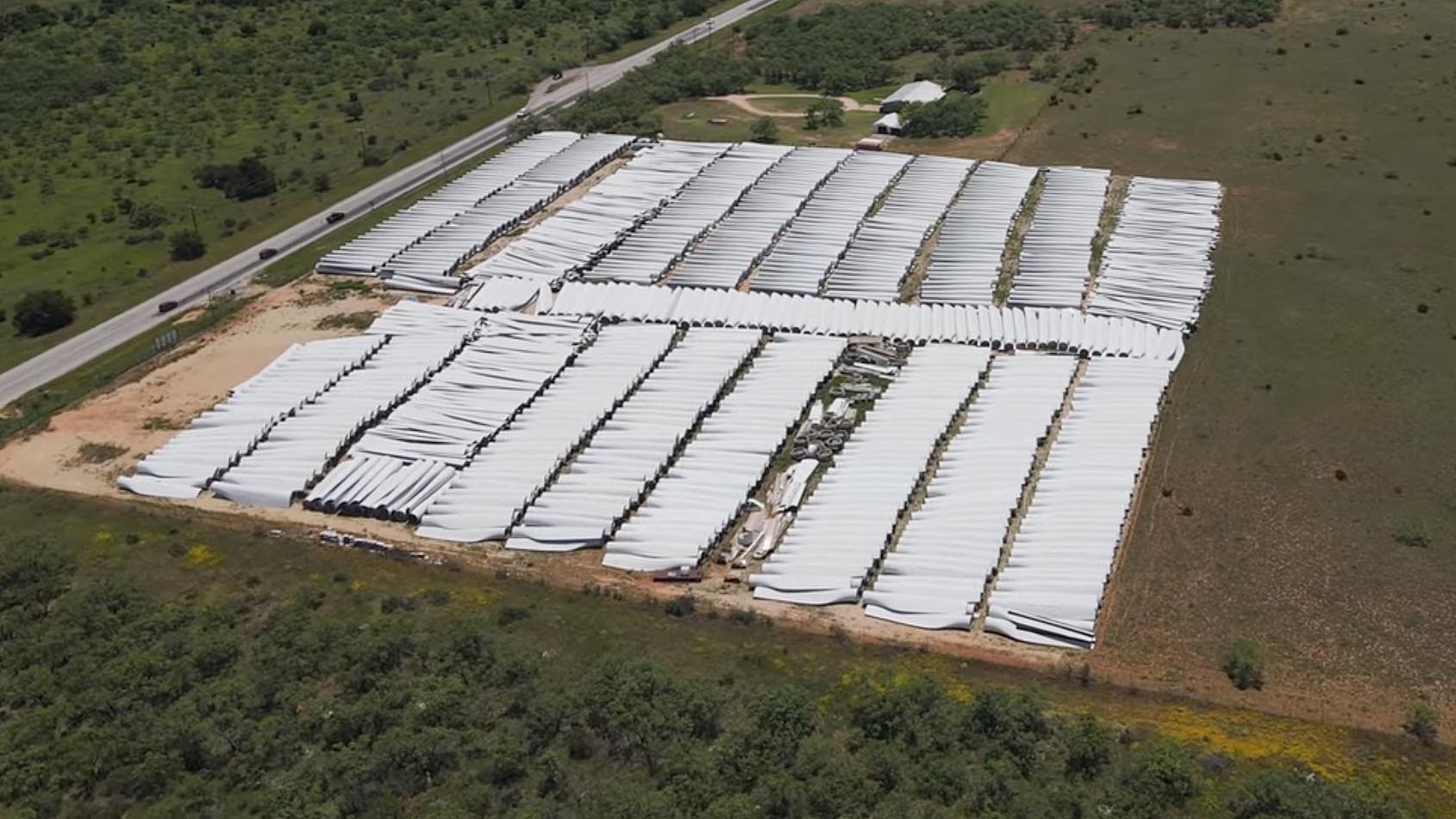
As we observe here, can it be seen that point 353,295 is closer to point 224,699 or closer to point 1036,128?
point 224,699

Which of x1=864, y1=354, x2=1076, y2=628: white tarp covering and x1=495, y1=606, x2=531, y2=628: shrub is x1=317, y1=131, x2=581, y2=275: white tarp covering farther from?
x1=864, y1=354, x2=1076, y2=628: white tarp covering

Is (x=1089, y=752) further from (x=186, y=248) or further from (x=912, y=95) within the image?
(x=912, y=95)

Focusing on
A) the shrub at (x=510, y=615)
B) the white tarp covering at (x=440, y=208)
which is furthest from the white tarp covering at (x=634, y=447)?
the white tarp covering at (x=440, y=208)

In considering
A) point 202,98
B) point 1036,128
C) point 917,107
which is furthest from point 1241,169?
point 202,98

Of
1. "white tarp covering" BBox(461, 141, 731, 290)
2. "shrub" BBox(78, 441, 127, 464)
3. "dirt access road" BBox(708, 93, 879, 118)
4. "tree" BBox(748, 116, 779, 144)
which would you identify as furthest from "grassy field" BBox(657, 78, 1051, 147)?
"shrub" BBox(78, 441, 127, 464)

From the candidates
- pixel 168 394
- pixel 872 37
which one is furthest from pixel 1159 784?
pixel 872 37
